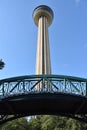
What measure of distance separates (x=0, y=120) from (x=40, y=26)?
319 ft

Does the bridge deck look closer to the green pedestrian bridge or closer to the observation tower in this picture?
the green pedestrian bridge

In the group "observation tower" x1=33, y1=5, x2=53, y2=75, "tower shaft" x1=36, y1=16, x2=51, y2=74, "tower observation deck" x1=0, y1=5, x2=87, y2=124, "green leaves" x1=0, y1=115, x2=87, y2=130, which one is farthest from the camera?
"observation tower" x1=33, y1=5, x2=53, y2=75

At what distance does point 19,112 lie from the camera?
29.9 m

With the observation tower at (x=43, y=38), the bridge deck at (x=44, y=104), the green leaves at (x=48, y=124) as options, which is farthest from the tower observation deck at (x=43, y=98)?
the observation tower at (x=43, y=38)

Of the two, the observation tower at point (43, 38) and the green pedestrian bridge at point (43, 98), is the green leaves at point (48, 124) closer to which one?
the green pedestrian bridge at point (43, 98)

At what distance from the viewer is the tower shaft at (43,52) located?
105613mm

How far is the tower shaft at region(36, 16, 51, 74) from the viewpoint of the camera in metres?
106

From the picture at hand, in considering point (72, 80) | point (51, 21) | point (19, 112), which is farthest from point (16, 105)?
point (51, 21)

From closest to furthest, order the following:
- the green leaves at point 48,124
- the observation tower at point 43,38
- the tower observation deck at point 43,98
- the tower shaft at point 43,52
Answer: the tower observation deck at point 43,98, the green leaves at point 48,124, the tower shaft at point 43,52, the observation tower at point 43,38

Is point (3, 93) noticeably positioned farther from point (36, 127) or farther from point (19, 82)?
point (36, 127)

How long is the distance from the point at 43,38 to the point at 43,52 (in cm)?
800

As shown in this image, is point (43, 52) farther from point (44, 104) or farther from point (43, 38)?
point (44, 104)

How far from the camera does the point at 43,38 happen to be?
116 metres

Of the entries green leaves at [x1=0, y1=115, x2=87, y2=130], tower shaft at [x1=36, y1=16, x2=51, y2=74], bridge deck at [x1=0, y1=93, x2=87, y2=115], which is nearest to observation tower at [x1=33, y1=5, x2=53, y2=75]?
tower shaft at [x1=36, y1=16, x2=51, y2=74]
